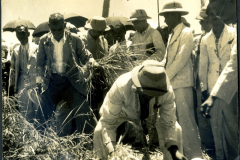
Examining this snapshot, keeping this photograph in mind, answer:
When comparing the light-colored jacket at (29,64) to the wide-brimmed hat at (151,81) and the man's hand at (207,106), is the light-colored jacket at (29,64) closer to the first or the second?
the wide-brimmed hat at (151,81)

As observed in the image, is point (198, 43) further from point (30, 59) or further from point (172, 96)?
point (30, 59)

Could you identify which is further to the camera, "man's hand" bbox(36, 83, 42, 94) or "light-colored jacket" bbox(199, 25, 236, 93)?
"man's hand" bbox(36, 83, 42, 94)

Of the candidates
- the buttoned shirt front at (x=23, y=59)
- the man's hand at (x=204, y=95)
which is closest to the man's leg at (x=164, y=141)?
the man's hand at (x=204, y=95)

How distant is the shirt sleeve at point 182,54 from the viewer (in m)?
4.44

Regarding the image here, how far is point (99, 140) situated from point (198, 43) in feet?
5.82

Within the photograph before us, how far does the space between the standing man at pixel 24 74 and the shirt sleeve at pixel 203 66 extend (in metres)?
2.22

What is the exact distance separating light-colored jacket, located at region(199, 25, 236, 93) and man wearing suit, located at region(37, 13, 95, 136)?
147 cm

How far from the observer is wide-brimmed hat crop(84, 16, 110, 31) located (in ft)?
15.1

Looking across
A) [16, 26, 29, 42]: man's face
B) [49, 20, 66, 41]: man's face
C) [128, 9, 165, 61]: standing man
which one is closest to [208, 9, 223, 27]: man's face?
[128, 9, 165, 61]: standing man

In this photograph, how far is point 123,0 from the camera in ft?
14.7

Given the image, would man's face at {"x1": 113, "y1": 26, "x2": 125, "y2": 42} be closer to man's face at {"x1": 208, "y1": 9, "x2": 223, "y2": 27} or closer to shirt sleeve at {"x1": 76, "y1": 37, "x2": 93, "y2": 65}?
shirt sleeve at {"x1": 76, "y1": 37, "x2": 93, "y2": 65}

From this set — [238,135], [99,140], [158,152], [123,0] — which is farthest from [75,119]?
[238,135]

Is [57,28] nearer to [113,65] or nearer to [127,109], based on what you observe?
[113,65]

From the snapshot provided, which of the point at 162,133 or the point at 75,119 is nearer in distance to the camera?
the point at 162,133
